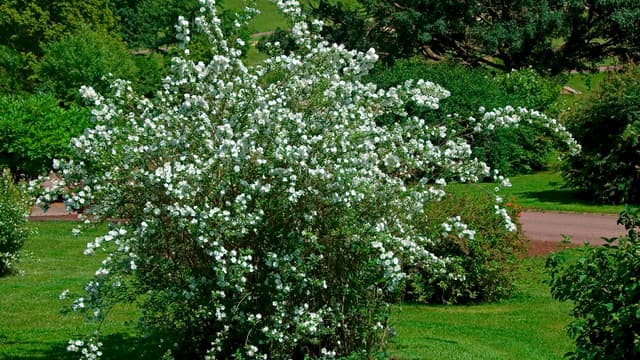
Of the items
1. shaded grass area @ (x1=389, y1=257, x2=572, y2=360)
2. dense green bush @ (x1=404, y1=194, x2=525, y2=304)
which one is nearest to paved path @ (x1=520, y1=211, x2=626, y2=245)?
shaded grass area @ (x1=389, y1=257, x2=572, y2=360)

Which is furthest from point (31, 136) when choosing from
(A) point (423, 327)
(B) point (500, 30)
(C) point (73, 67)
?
(B) point (500, 30)

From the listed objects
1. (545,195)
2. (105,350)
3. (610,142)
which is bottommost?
(545,195)

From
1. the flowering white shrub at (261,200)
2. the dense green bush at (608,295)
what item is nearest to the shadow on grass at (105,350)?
the flowering white shrub at (261,200)

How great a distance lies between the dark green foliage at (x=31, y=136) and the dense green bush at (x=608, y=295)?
2004 cm

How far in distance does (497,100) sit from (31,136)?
13.5 metres

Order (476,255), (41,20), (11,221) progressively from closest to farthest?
(476,255) → (11,221) → (41,20)

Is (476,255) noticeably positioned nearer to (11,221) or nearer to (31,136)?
(11,221)

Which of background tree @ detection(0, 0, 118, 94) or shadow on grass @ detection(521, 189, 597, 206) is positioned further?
background tree @ detection(0, 0, 118, 94)

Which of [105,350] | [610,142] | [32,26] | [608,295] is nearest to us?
[608,295]

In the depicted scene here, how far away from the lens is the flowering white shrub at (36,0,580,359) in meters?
6.50

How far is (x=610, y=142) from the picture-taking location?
1988 centimetres

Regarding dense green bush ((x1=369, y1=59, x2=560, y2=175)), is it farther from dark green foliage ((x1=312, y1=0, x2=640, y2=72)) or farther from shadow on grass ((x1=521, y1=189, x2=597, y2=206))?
dark green foliage ((x1=312, y1=0, x2=640, y2=72))

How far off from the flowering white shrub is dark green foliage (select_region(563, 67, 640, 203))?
13.4 metres

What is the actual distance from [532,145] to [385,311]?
22232 mm
